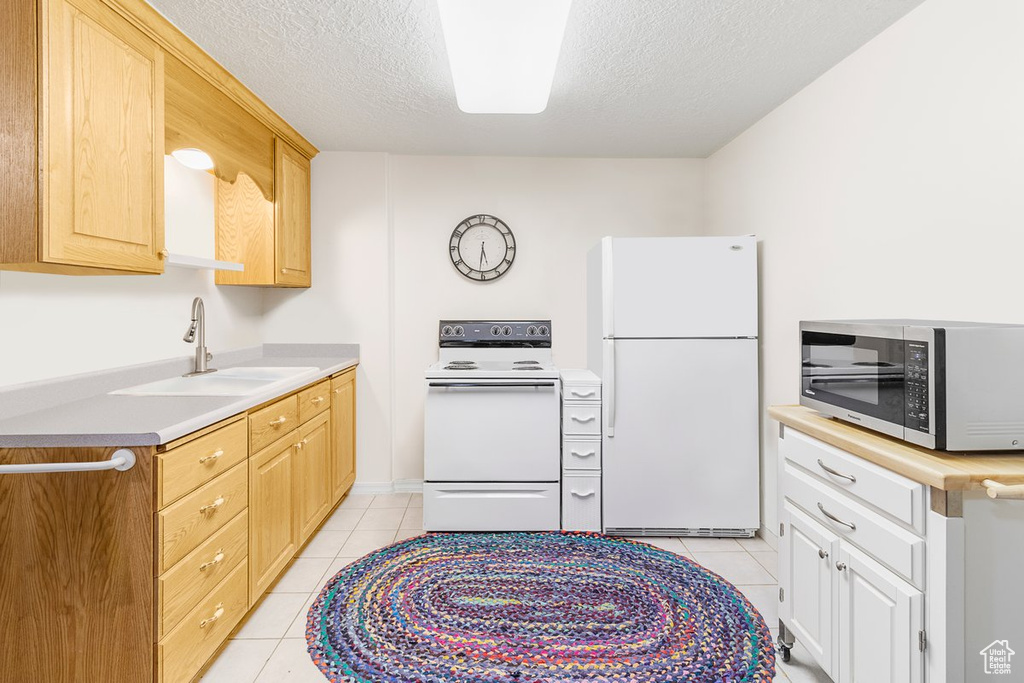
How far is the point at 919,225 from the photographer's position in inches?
71.7

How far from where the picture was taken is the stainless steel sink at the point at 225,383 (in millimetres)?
2130

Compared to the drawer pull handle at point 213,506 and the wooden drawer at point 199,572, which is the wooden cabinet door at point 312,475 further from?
the drawer pull handle at point 213,506

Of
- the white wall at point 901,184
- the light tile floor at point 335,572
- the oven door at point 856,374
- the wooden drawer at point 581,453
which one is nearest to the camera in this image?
the oven door at point 856,374

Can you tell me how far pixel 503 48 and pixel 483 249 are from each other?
1949mm

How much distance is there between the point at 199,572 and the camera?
1660mm

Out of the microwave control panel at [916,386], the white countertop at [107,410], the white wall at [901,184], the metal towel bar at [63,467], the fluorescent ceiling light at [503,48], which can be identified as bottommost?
the metal towel bar at [63,467]

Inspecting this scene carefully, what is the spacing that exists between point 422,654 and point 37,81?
7.08ft

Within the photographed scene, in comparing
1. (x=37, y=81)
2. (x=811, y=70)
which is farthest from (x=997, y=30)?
(x=37, y=81)

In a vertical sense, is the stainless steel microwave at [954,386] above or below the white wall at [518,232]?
below

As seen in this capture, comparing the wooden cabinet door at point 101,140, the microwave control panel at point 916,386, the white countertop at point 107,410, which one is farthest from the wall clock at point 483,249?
the microwave control panel at point 916,386

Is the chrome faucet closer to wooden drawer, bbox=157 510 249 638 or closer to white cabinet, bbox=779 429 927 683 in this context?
wooden drawer, bbox=157 510 249 638

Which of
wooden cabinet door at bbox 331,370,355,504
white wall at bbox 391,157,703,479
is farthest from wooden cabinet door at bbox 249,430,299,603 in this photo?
white wall at bbox 391,157,703,479

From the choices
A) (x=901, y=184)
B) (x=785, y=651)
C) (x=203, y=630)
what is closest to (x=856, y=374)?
(x=901, y=184)

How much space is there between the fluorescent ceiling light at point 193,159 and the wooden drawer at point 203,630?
1.93m
